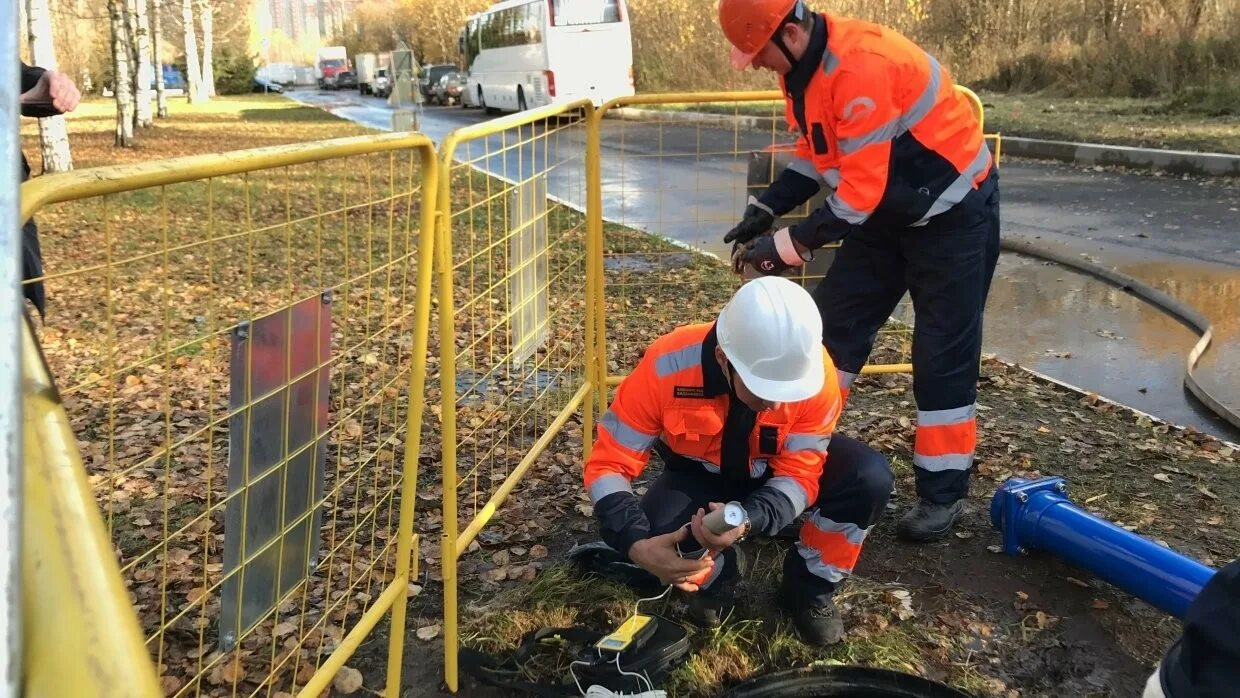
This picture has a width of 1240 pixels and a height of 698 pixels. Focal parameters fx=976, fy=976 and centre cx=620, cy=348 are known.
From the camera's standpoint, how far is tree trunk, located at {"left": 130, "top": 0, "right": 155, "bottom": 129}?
19641mm

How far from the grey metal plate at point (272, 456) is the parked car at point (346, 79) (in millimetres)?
72974

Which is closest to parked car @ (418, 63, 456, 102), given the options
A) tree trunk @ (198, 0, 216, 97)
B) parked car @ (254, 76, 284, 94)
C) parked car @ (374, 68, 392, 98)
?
tree trunk @ (198, 0, 216, 97)

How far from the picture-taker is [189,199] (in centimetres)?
896

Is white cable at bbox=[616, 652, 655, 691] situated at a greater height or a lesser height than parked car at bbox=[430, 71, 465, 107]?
lesser

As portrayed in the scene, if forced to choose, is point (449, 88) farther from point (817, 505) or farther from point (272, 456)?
point (272, 456)

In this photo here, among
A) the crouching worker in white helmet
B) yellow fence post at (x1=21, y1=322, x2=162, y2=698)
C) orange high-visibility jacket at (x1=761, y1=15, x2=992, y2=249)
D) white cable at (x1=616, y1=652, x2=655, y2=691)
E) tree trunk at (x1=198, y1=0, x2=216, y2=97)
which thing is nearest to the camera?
yellow fence post at (x1=21, y1=322, x2=162, y2=698)

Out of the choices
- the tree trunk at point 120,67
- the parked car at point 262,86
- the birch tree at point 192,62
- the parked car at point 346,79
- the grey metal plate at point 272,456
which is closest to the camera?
the grey metal plate at point 272,456

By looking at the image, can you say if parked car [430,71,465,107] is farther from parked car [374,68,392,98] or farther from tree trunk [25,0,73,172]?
tree trunk [25,0,73,172]

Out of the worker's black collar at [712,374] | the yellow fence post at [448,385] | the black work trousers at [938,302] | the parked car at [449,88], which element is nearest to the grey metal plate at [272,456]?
the yellow fence post at [448,385]

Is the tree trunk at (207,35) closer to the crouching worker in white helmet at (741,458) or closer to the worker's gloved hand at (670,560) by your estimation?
the crouching worker in white helmet at (741,458)

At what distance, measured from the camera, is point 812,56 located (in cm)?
313

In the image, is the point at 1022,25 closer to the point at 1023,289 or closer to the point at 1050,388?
the point at 1023,289

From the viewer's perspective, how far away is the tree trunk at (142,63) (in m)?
19.6

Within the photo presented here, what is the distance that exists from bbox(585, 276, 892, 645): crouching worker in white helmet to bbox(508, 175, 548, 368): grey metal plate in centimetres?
81
